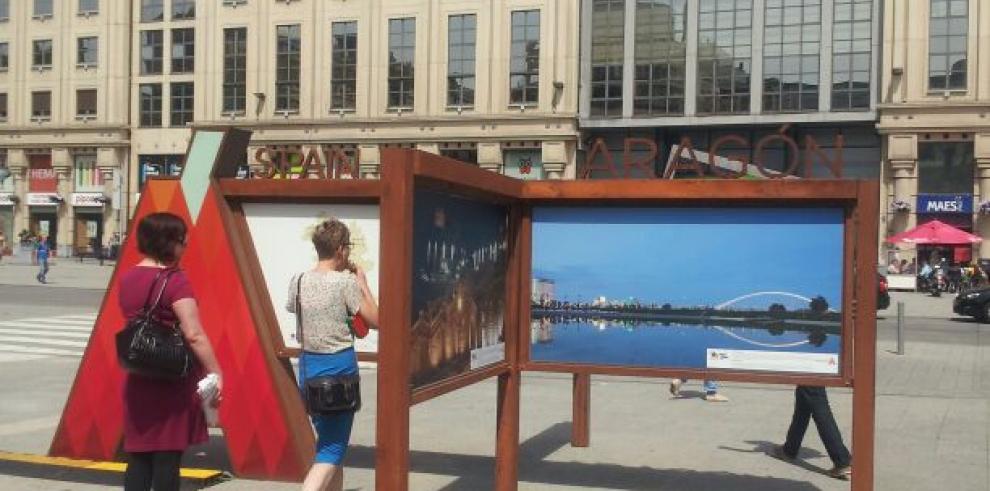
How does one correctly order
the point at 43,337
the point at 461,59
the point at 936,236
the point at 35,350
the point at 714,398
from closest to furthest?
1. the point at 714,398
2. the point at 35,350
3. the point at 43,337
4. the point at 936,236
5. the point at 461,59

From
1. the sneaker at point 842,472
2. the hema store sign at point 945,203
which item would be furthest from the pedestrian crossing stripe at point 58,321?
the hema store sign at point 945,203

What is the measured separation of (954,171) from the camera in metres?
44.9

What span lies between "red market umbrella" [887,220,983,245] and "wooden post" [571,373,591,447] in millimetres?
36535

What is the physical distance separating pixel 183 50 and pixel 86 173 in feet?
30.7

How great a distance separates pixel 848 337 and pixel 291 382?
360cm

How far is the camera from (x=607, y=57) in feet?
166

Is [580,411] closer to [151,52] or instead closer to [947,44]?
[947,44]

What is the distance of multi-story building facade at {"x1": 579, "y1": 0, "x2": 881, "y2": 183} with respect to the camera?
46312 mm

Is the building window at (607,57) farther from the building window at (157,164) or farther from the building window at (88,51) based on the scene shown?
the building window at (88,51)

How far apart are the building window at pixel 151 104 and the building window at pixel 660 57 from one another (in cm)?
2777

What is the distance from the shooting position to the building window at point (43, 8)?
6181 centimetres

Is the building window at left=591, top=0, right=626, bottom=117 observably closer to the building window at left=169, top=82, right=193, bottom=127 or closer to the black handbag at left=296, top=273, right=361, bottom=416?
Result: the building window at left=169, top=82, right=193, bottom=127

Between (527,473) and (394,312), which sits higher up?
(394,312)

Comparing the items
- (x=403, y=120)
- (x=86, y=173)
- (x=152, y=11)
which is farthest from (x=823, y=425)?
(x=86, y=173)
